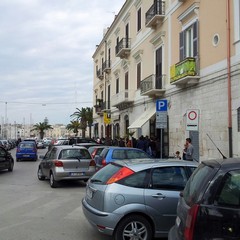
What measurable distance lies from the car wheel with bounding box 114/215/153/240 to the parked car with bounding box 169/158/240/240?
2000 mm

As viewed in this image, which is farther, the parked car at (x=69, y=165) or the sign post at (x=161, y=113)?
the parked car at (x=69, y=165)

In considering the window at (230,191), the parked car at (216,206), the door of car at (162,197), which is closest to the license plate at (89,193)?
the door of car at (162,197)

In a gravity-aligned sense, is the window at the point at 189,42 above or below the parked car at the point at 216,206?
above

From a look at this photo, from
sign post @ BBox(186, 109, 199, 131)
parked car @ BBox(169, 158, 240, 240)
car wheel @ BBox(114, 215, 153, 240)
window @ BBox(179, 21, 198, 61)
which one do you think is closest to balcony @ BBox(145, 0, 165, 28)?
window @ BBox(179, 21, 198, 61)

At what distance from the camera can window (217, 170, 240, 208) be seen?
4137 mm

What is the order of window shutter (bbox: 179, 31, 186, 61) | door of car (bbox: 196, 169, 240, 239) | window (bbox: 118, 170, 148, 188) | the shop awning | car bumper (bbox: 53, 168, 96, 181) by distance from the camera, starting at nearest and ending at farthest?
door of car (bbox: 196, 169, 240, 239) → window (bbox: 118, 170, 148, 188) → car bumper (bbox: 53, 168, 96, 181) → window shutter (bbox: 179, 31, 186, 61) → the shop awning

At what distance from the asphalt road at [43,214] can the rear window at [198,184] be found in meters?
2.79

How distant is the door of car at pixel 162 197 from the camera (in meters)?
6.43

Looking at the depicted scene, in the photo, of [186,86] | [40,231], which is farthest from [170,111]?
[40,231]

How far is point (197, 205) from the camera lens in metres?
4.23

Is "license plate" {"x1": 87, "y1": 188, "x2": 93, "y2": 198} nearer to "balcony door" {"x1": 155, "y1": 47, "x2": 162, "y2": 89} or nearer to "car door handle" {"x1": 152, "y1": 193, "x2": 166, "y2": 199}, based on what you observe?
"car door handle" {"x1": 152, "y1": 193, "x2": 166, "y2": 199}

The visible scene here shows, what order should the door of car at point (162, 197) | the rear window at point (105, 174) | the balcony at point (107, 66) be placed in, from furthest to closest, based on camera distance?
the balcony at point (107, 66)
the rear window at point (105, 174)
the door of car at point (162, 197)

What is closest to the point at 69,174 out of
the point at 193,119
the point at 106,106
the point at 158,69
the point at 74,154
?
the point at 74,154

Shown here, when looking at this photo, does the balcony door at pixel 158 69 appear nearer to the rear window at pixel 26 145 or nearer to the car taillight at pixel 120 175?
the rear window at pixel 26 145
